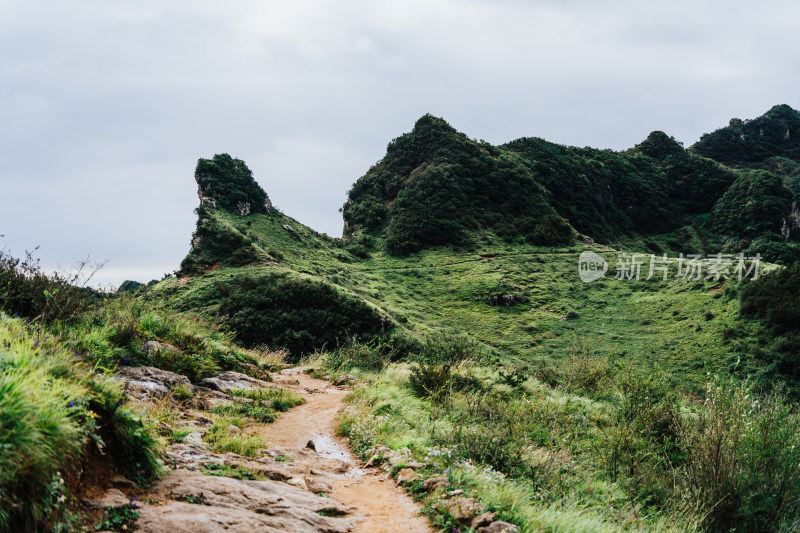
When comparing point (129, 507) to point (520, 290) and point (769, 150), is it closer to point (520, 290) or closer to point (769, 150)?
point (520, 290)

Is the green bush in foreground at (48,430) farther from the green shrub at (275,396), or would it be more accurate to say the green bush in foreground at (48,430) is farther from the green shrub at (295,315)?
the green shrub at (295,315)

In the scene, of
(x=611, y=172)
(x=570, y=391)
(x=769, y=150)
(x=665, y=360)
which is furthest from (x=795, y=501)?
(x=769, y=150)

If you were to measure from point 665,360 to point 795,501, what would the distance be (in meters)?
33.1

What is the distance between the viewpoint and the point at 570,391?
1460cm

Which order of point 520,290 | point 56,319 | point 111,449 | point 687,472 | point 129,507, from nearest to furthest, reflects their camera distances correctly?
1. point 129,507
2. point 111,449
3. point 56,319
4. point 687,472
5. point 520,290

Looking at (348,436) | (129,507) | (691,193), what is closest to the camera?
(129,507)

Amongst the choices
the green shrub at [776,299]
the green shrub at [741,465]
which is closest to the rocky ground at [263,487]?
the green shrub at [741,465]

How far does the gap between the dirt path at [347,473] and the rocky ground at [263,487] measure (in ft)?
0.04

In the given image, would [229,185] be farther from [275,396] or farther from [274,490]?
[274,490]

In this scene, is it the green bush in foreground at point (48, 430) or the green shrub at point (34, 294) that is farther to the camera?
the green shrub at point (34, 294)

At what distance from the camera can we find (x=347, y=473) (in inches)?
239

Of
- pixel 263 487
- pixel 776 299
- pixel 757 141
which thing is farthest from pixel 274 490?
pixel 757 141

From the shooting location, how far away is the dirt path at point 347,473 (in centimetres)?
451

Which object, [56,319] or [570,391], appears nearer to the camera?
[56,319]
